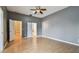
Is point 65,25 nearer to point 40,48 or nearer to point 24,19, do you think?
point 40,48

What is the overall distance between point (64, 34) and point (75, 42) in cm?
120

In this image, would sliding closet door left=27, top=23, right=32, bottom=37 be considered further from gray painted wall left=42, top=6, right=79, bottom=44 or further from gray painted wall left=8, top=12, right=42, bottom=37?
gray painted wall left=42, top=6, right=79, bottom=44

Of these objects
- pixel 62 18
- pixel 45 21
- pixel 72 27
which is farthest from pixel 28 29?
pixel 72 27

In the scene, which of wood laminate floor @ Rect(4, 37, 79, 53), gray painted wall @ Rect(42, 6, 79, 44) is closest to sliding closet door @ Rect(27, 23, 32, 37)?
gray painted wall @ Rect(42, 6, 79, 44)

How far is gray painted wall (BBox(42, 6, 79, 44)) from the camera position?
21.7ft

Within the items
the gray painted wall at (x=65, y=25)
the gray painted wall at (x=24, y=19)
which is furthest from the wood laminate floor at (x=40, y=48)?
the gray painted wall at (x=24, y=19)

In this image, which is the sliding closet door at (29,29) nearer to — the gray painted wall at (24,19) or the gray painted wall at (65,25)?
Answer: the gray painted wall at (24,19)


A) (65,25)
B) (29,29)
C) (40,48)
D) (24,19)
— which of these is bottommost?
(40,48)

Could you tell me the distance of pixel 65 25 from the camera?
24.7 feet

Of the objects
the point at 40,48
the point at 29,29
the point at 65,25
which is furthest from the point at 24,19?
the point at 40,48

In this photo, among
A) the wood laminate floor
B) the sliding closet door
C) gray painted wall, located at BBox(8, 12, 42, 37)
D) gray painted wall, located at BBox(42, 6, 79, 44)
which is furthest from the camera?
the sliding closet door

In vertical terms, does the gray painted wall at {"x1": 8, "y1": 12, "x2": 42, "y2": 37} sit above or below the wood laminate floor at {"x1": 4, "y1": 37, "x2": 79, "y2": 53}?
above

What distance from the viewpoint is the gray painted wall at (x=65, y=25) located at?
6602 mm
